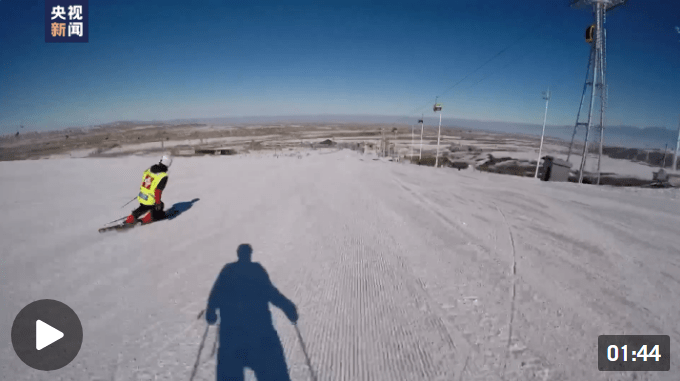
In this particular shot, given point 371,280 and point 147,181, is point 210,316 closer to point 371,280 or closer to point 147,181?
point 371,280

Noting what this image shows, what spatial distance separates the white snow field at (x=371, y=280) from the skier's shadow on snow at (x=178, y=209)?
0.18m

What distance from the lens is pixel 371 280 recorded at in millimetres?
4777

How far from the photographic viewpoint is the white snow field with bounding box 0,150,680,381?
3113mm

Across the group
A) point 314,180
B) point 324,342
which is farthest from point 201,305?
point 314,180

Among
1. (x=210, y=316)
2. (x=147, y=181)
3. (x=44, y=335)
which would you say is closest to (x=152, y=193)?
(x=147, y=181)

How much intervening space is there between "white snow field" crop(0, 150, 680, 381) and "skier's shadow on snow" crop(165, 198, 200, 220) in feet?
0.58

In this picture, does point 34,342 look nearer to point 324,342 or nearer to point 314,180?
point 324,342

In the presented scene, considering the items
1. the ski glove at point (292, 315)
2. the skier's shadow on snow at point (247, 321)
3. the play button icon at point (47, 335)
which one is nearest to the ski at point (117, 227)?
the play button icon at point (47, 335)

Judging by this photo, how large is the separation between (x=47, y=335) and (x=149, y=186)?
13.9 ft

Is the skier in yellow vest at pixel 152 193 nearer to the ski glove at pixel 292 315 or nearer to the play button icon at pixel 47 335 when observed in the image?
the play button icon at pixel 47 335

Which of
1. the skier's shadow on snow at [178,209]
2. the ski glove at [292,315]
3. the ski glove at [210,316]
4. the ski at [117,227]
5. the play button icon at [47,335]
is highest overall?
the skier's shadow on snow at [178,209]

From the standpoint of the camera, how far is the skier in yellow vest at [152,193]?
695 cm

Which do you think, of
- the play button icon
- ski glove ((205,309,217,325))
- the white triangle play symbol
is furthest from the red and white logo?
ski glove ((205,309,217,325))

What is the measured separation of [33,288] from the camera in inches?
172
